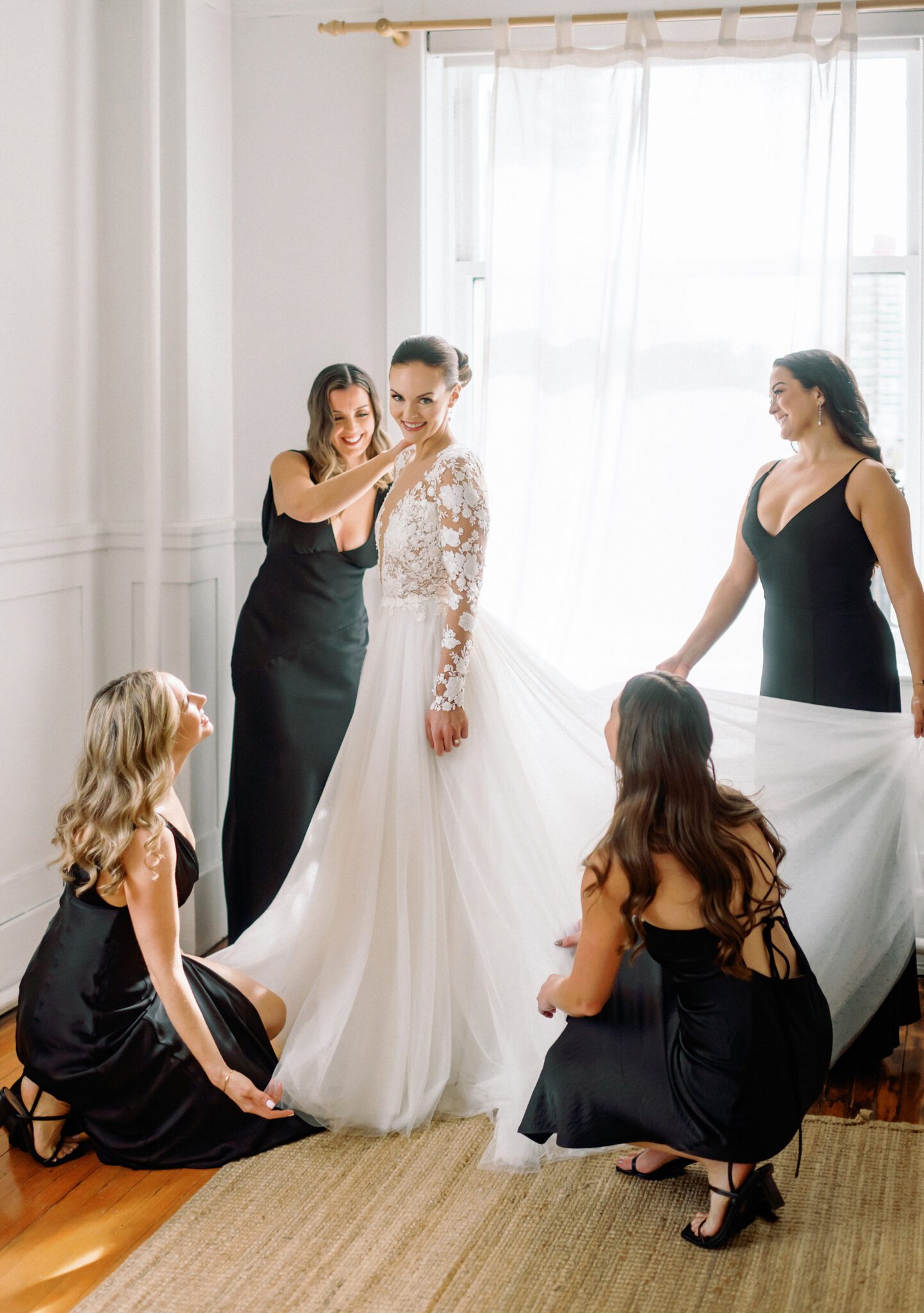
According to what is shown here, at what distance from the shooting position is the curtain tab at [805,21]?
3.10 metres

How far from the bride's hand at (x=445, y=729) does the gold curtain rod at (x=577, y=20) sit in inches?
75.8

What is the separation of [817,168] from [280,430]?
164 centimetres

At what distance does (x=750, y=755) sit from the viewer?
261 centimetres

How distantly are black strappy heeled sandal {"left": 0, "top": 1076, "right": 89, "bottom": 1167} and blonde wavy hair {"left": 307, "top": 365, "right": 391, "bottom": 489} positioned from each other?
159 cm

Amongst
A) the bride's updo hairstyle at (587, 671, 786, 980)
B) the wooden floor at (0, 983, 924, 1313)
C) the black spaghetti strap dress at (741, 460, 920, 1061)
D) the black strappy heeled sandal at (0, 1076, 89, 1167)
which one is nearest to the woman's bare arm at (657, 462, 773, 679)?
the black spaghetti strap dress at (741, 460, 920, 1061)

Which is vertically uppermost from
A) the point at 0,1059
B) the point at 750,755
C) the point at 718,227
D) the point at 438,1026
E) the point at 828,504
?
the point at 718,227

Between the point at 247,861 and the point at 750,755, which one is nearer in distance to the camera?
the point at 750,755

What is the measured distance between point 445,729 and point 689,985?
0.77m

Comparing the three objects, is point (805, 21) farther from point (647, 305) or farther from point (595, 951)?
point (595, 951)

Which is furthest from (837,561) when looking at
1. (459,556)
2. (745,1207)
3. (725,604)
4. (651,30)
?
(651,30)

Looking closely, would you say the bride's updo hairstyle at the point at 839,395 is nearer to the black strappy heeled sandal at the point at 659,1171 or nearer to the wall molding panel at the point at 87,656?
the black strappy heeled sandal at the point at 659,1171

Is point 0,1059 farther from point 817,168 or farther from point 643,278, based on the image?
point 817,168

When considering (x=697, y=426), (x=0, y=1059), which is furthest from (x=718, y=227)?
(x=0, y=1059)

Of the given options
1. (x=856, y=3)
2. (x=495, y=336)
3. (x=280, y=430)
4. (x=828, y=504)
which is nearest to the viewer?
(x=828, y=504)
